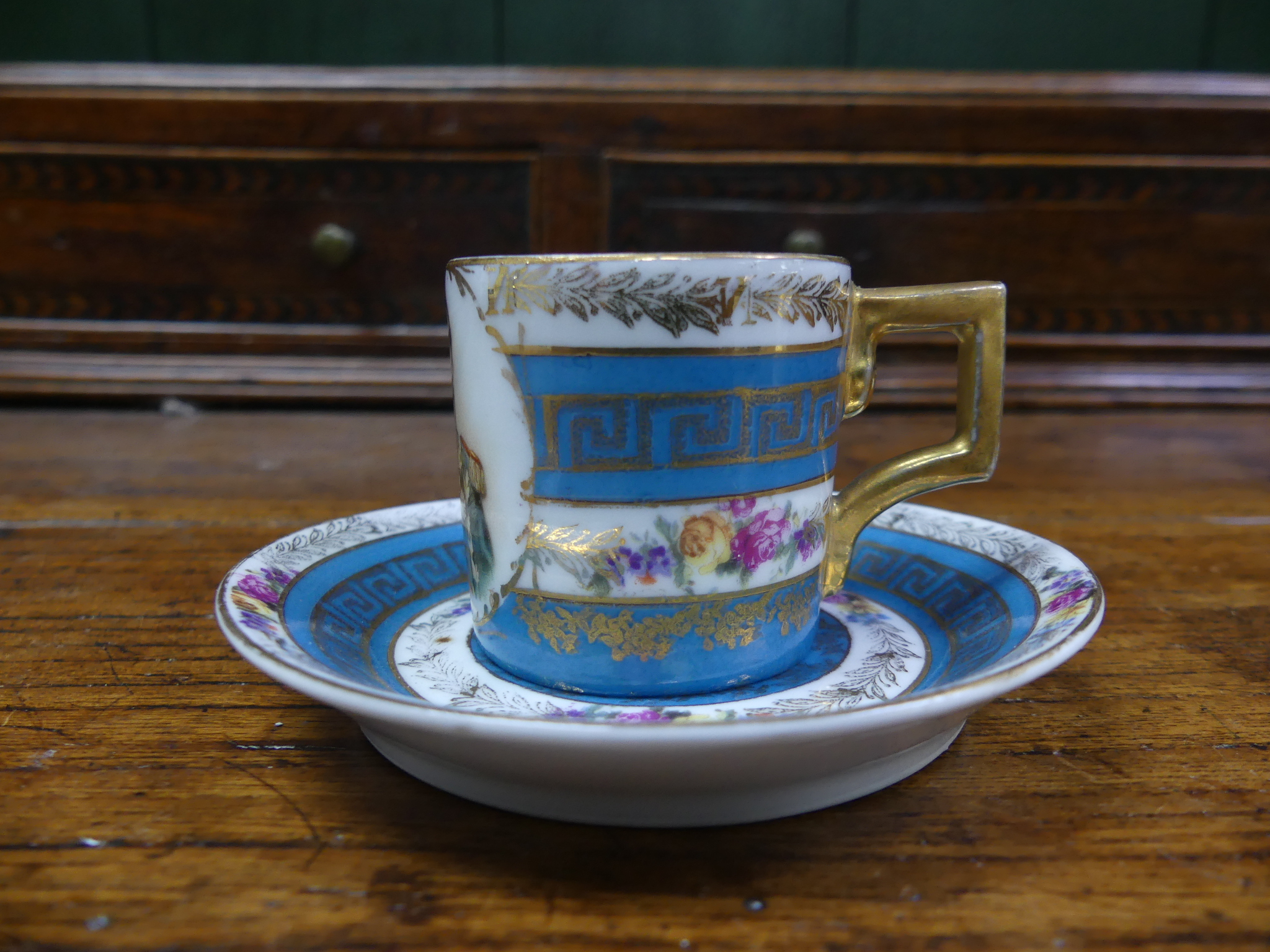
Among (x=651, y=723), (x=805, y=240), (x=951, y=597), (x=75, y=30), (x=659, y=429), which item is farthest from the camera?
(x=75, y=30)

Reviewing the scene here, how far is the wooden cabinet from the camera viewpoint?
1.23m

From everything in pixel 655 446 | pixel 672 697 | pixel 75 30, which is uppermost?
pixel 75 30

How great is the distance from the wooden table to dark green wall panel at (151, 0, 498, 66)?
142cm

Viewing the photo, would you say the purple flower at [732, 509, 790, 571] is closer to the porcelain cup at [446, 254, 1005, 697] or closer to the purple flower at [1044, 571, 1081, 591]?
the porcelain cup at [446, 254, 1005, 697]

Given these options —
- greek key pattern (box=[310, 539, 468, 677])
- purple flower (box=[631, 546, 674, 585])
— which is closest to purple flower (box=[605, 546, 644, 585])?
purple flower (box=[631, 546, 674, 585])

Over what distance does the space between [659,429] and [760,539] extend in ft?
0.25

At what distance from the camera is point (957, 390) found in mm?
455

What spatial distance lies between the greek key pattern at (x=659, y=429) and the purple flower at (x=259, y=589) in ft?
0.48

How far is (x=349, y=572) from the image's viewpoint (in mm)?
512

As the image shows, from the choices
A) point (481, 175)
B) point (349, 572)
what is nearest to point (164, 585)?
point (349, 572)

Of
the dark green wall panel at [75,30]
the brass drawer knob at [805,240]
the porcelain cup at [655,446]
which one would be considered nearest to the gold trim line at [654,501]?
the porcelain cup at [655,446]

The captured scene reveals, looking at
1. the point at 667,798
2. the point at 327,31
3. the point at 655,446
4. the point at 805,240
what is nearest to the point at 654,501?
the point at 655,446

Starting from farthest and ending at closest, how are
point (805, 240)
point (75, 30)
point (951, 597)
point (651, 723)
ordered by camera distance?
point (75, 30) → point (805, 240) → point (951, 597) → point (651, 723)

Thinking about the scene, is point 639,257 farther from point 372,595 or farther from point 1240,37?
point 1240,37
